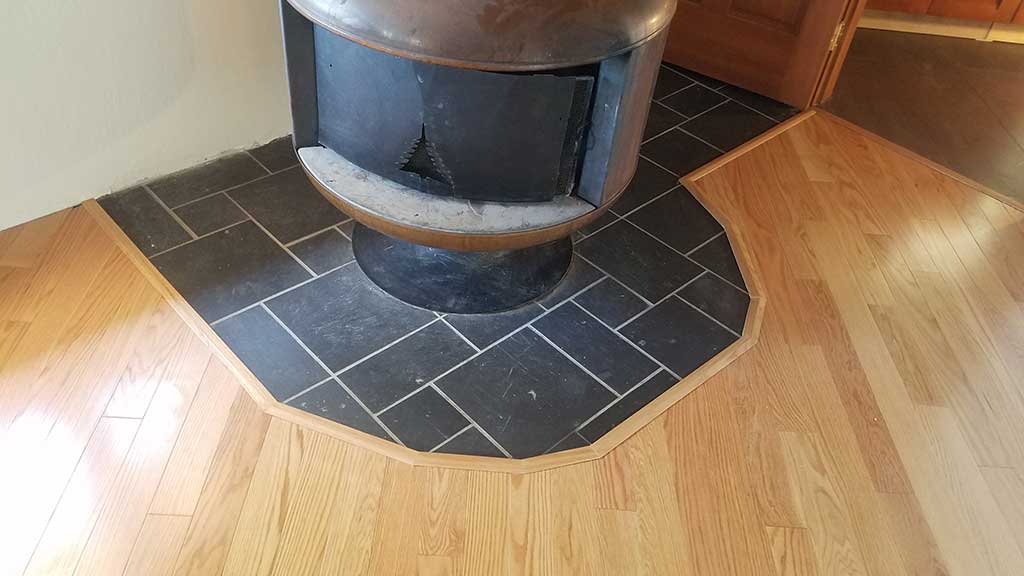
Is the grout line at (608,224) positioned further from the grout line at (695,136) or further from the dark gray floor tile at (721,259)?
the grout line at (695,136)

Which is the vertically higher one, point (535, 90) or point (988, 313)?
point (535, 90)

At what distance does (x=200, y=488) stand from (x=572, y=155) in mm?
934

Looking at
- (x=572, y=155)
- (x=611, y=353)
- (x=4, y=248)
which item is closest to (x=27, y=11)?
(x=4, y=248)

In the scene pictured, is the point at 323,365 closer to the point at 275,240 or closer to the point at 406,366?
the point at 406,366

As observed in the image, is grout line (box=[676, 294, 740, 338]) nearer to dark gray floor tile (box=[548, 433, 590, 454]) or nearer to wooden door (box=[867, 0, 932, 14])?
dark gray floor tile (box=[548, 433, 590, 454])

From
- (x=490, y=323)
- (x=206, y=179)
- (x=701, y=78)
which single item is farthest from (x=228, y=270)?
(x=701, y=78)

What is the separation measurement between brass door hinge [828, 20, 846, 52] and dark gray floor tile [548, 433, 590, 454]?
174 centimetres

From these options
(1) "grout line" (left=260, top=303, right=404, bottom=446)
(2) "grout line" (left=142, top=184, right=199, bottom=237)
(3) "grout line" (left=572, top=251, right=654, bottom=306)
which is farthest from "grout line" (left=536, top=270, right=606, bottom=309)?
(2) "grout line" (left=142, top=184, right=199, bottom=237)

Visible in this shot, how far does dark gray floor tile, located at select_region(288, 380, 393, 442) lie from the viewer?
4.92 feet

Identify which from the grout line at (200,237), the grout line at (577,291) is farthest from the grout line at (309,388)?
the grout line at (200,237)

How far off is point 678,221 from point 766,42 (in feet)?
3.06

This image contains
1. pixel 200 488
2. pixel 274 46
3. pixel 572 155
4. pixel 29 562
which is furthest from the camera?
pixel 274 46

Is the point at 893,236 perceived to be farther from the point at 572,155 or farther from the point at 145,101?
the point at 145,101

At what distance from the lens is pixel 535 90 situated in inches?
55.3
